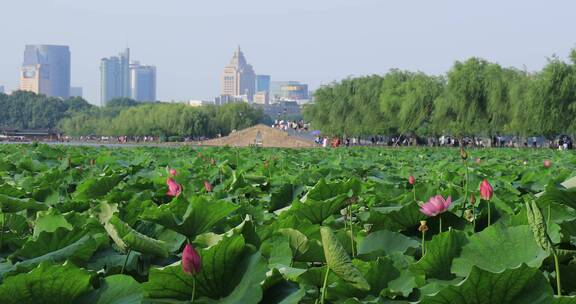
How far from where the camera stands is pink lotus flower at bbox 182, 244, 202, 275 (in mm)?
1108

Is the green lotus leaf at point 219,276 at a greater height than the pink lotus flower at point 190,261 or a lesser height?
lesser

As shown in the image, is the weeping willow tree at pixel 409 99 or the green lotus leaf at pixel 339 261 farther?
the weeping willow tree at pixel 409 99

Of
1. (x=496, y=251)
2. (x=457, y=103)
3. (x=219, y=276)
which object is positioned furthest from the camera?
(x=457, y=103)

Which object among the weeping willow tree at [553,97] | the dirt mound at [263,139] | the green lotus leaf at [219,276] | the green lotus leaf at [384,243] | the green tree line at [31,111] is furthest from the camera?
→ the green tree line at [31,111]

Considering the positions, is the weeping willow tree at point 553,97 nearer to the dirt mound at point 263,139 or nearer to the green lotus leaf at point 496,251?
the dirt mound at point 263,139

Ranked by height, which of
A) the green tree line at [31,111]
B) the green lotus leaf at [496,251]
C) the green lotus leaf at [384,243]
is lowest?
the green tree line at [31,111]

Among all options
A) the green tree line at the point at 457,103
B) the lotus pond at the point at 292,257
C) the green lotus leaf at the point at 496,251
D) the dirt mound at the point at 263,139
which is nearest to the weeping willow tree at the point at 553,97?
the green tree line at the point at 457,103

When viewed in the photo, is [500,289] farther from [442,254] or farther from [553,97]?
[553,97]

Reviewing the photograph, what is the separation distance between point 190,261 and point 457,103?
4042 cm

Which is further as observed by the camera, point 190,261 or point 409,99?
point 409,99

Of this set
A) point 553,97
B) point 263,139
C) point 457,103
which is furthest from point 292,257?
point 263,139

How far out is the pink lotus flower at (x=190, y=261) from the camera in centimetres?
111

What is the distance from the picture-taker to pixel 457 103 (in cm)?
4053

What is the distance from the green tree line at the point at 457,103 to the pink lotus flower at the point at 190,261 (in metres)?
34.3
